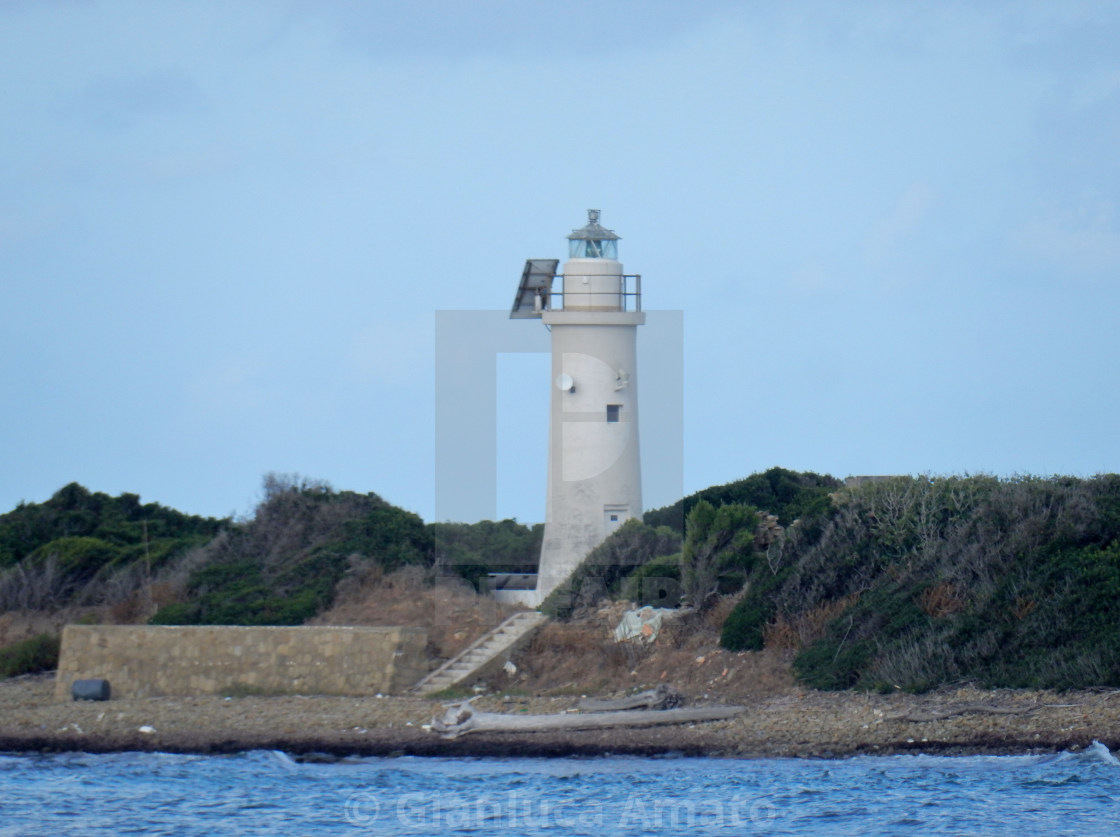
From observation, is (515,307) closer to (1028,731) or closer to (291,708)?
(291,708)

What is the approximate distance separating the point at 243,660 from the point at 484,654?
3.25 meters

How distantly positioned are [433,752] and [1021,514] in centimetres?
822

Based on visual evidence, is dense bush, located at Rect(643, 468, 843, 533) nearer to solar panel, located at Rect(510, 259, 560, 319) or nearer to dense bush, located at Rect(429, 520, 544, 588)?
dense bush, located at Rect(429, 520, 544, 588)

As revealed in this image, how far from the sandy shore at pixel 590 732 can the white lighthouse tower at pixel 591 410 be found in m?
4.46

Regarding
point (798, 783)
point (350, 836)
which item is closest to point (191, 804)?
point (350, 836)

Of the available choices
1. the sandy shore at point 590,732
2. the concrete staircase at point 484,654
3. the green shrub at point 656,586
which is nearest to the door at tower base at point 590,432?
the green shrub at point 656,586

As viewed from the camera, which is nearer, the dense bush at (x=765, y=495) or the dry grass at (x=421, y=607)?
the dry grass at (x=421, y=607)

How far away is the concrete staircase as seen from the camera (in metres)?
19.5

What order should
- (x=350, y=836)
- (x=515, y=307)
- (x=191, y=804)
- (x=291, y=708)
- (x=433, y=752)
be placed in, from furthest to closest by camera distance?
1. (x=515, y=307)
2. (x=291, y=708)
3. (x=433, y=752)
4. (x=191, y=804)
5. (x=350, y=836)

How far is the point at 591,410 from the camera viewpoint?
74.3ft

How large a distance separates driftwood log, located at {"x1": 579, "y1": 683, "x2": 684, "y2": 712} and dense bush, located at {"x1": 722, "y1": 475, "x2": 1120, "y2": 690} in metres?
1.65

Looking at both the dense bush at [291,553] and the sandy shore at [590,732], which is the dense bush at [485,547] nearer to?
the dense bush at [291,553]

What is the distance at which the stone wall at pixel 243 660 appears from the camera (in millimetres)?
19484

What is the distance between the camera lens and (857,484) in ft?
71.4
